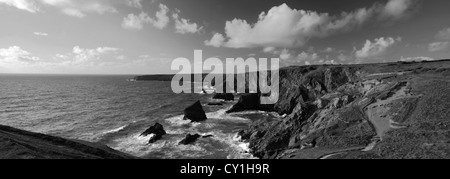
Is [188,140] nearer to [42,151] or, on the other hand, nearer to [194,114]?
[194,114]

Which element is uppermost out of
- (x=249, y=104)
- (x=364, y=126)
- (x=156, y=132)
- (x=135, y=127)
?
(x=364, y=126)

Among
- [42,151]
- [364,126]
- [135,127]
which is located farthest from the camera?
[135,127]

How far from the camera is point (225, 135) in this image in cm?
4525

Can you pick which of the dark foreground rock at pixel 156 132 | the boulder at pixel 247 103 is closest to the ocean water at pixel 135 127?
the dark foreground rock at pixel 156 132

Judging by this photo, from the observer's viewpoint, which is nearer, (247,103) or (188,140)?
(188,140)

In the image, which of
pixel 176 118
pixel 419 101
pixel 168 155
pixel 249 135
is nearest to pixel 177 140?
pixel 168 155

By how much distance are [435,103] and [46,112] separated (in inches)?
3489

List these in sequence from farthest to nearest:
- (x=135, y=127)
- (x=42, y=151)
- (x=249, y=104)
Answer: (x=249, y=104)
(x=135, y=127)
(x=42, y=151)

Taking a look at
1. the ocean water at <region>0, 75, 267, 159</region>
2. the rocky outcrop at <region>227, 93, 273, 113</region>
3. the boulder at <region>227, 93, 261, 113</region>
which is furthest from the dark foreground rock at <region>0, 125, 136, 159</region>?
the boulder at <region>227, 93, 261, 113</region>

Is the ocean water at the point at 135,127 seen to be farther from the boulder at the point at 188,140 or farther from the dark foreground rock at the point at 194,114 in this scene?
the dark foreground rock at the point at 194,114

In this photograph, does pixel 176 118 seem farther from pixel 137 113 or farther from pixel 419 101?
pixel 419 101

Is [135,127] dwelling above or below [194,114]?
below

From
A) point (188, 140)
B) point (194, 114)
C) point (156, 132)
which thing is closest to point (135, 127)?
point (156, 132)
